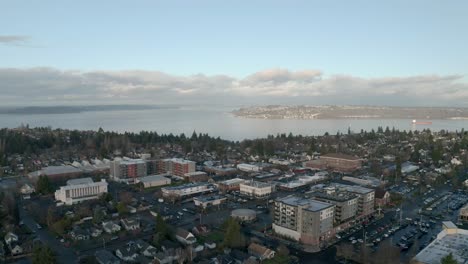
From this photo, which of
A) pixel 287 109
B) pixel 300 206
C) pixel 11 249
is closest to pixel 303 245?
pixel 300 206

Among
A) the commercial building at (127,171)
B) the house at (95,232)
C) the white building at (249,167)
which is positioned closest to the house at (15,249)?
the house at (95,232)

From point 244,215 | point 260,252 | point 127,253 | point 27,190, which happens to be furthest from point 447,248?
point 27,190

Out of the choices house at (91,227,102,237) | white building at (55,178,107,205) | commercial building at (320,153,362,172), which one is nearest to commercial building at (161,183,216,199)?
white building at (55,178,107,205)

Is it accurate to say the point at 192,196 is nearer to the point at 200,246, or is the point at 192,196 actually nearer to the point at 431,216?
the point at 200,246

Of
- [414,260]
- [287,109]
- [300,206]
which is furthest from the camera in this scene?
[287,109]

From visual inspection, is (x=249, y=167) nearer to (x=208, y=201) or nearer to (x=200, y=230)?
(x=208, y=201)

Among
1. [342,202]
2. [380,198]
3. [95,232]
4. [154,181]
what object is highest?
[342,202]

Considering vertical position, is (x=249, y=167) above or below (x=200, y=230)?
above
